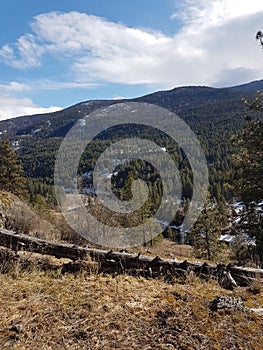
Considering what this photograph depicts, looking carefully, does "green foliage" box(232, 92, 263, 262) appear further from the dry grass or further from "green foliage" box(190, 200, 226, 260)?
"green foliage" box(190, 200, 226, 260)

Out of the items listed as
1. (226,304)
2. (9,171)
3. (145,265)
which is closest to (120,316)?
(226,304)

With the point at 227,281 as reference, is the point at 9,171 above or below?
above

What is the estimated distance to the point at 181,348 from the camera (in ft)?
10.9

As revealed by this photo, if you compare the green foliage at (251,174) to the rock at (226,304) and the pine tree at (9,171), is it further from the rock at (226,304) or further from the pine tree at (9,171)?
the pine tree at (9,171)

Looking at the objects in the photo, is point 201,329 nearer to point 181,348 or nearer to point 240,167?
point 181,348

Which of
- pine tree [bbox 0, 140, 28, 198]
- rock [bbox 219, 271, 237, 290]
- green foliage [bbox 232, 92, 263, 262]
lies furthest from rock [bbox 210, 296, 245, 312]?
pine tree [bbox 0, 140, 28, 198]

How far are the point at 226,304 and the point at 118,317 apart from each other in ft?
5.30

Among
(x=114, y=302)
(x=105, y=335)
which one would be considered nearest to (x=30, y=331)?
(x=105, y=335)

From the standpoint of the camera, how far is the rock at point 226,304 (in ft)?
13.6

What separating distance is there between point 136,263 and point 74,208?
21750mm

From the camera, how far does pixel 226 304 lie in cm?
421

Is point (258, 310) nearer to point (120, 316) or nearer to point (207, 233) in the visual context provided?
point (120, 316)

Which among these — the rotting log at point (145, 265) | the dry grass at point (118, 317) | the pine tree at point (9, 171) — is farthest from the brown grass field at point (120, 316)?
the pine tree at point (9, 171)

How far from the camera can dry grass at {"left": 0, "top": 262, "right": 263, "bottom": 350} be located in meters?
3.44
